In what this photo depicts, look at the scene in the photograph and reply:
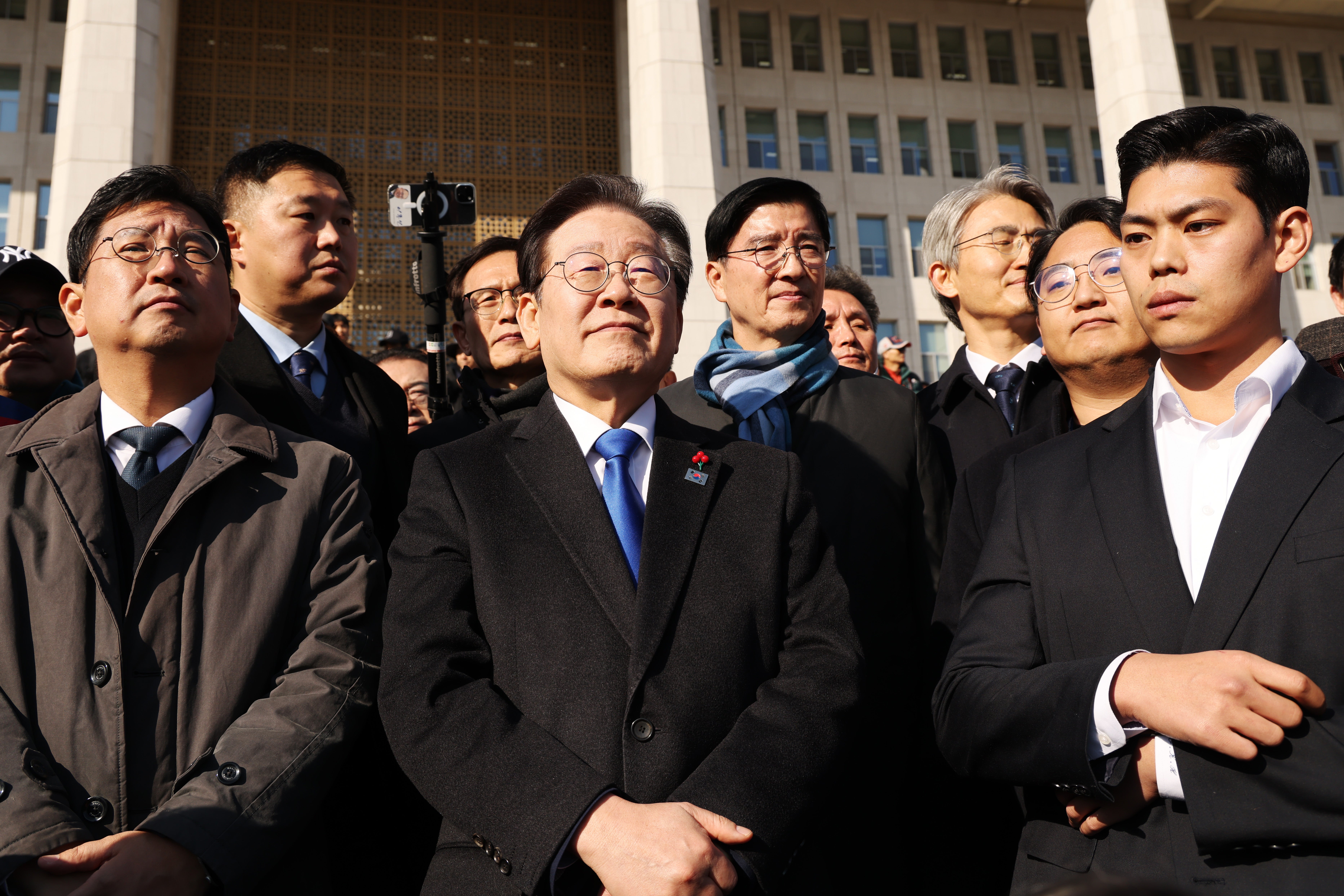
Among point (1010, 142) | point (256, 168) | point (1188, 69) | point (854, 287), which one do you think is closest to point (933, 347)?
point (1010, 142)

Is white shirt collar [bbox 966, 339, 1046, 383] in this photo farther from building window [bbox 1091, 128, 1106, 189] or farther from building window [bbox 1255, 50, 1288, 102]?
building window [bbox 1255, 50, 1288, 102]

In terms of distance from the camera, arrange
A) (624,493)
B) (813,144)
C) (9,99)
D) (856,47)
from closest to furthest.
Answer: (624,493) < (9,99) < (813,144) < (856,47)

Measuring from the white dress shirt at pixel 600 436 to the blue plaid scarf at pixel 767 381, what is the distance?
664mm

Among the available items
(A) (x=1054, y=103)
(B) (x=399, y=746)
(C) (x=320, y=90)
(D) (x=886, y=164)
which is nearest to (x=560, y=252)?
(B) (x=399, y=746)

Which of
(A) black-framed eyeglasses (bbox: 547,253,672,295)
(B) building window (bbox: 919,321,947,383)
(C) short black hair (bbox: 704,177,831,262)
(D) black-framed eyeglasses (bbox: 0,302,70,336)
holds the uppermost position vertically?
(B) building window (bbox: 919,321,947,383)

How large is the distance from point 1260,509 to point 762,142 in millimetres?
22895

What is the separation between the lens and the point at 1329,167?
2544 cm

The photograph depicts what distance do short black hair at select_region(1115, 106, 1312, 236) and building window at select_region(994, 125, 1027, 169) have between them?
78.7 feet

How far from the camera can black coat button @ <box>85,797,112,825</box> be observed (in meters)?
2.27

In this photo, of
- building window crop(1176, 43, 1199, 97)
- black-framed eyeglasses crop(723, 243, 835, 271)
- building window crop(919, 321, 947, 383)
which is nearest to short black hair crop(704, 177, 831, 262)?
black-framed eyeglasses crop(723, 243, 835, 271)

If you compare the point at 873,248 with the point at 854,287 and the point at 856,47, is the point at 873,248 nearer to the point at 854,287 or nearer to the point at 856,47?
the point at 856,47

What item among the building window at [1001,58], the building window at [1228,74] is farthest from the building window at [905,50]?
the building window at [1228,74]

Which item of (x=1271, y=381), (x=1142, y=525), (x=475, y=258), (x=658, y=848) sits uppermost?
(x=475, y=258)

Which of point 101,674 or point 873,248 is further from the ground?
point 873,248
